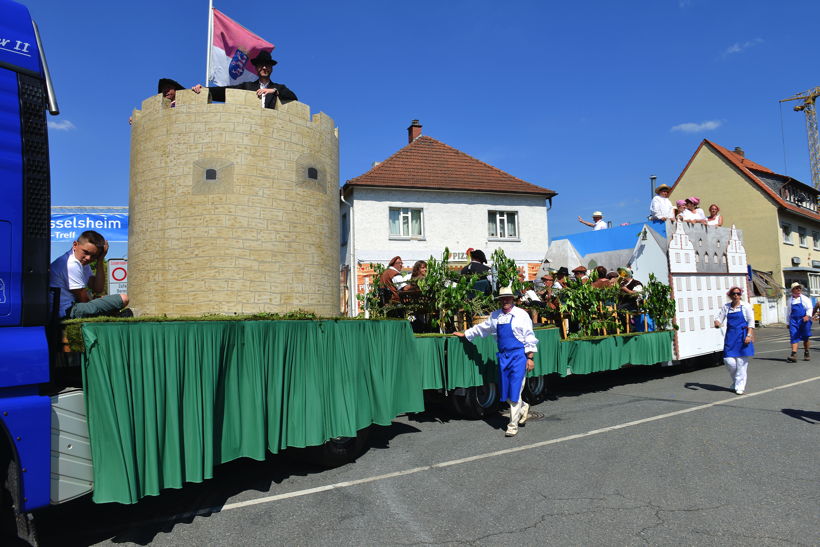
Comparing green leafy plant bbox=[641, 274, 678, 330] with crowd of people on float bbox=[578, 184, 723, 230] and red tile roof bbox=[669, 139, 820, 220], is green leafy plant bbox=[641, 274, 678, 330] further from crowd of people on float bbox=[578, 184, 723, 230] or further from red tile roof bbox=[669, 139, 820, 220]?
red tile roof bbox=[669, 139, 820, 220]

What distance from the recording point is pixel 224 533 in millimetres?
3877

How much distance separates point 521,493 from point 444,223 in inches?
786

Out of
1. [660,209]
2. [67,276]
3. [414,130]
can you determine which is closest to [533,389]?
[660,209]

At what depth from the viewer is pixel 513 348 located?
689 centimetres

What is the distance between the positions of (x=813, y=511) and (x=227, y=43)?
37.2 feet

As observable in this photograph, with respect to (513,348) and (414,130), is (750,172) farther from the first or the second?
(513,348)

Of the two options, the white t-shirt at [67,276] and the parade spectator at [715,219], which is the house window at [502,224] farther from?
the white t-shirt at [67,276]

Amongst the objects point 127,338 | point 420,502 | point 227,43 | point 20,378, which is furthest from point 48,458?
point 227,43

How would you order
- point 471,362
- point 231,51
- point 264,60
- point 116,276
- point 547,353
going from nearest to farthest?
point 471,362 → point 547,353 → point 264,60 → point 231,51 → point 116,276

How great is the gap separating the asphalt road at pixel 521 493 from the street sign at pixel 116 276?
699cm

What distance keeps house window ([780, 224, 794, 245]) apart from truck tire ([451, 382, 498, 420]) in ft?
106

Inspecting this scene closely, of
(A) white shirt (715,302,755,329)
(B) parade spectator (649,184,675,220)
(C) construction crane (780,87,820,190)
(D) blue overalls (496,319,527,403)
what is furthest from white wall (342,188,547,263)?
(C) construction crane (780,87,820,190)

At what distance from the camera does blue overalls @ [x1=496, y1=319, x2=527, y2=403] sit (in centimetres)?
685

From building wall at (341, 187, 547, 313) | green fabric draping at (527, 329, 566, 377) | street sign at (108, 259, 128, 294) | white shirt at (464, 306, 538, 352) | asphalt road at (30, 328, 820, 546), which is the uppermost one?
building wall at (341, 187, 547, 313)
